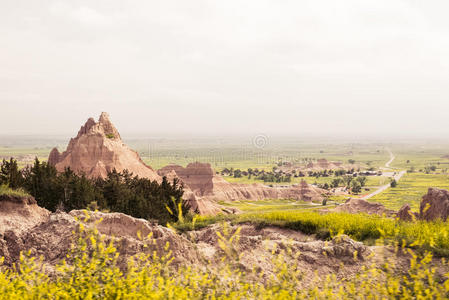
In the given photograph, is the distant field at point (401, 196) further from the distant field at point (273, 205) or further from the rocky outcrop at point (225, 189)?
the distant field at point (273, 205)

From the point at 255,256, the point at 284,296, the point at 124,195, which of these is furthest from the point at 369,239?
the point at 124,195

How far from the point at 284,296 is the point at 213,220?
9.62 meters

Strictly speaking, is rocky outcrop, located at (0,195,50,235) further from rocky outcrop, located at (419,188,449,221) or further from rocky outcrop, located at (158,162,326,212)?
rocky outcrop, located at (158,162,326,212)

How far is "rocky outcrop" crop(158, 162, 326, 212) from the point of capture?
246 ft

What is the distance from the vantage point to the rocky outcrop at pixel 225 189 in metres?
75.1

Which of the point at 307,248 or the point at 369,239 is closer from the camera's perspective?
the point at 307,248

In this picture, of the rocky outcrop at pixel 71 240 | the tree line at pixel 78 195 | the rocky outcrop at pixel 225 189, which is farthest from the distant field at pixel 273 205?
the rocky outcrop at pixel 71 240

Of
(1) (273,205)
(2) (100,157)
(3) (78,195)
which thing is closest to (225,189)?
(1) (273,205)

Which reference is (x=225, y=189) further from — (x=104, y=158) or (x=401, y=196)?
(x=401, y=196)

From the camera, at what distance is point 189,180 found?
79.3m

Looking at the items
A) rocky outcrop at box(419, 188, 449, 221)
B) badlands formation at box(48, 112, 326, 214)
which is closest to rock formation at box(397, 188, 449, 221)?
rocky outcrop at box(419, 188, 449, 221)

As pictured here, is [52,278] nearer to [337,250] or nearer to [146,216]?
[337,250]

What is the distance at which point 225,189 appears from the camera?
7725cm

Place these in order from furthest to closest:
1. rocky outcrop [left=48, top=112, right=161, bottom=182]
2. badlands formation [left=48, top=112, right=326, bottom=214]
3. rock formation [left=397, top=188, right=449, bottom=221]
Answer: badlands formation [left=48, top=112, right=326, bottom=214], rocky outcrop [left=48, top=112, right=161, bottom=182], rock formation [left=397, top=188, right=449, bottom=221]
